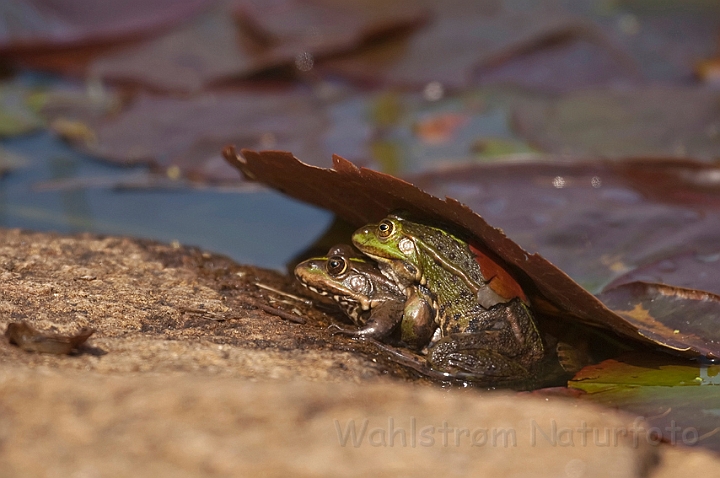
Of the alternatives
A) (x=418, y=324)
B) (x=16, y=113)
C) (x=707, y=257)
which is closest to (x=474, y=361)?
(x=418, y=324)

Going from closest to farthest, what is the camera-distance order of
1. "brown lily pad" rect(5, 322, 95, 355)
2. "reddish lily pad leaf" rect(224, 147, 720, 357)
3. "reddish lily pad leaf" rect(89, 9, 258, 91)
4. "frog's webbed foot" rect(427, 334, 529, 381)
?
"brown lily pad" rect(5, 322, 95, 355)
"reddish lily pad leaf" rect(224, 147, 720, 357)
"frog's webbed foot" rect(427, 334, 529, 381)
"reddish lily pad leaf" rect(89, 9, 258, 91)

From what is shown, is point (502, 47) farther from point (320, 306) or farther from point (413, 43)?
point (320, 306)

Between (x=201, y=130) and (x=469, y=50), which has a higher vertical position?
(x=469, y=50)

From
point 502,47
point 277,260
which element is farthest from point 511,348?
point 502,47

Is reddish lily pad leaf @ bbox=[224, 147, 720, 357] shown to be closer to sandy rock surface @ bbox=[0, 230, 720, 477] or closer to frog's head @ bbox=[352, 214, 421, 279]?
frog's head @ bbox=[352, 214, 421, 279]

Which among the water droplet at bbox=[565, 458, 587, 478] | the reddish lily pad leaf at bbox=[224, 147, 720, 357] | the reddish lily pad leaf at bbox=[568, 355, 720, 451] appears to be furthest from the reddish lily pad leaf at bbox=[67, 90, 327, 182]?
the water droplet at bbox=[565, 458, 587, 478]

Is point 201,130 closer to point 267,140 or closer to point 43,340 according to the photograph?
point 267,140
